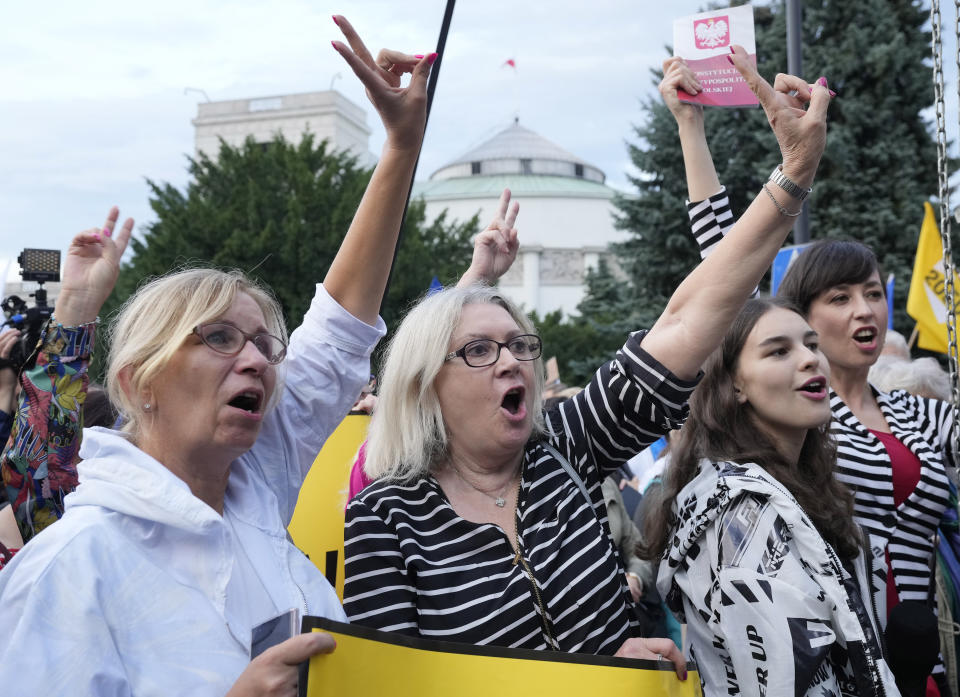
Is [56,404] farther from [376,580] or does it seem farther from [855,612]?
[855,612]

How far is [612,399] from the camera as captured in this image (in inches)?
86.7

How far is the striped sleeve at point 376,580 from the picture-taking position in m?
1.96

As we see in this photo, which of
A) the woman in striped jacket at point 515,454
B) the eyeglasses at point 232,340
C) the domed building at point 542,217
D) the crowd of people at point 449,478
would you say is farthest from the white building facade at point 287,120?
the eyeglasses at point 232,340

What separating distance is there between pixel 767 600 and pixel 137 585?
1296mm

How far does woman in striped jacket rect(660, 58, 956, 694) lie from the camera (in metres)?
2.75

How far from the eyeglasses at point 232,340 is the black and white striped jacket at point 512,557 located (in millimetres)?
423

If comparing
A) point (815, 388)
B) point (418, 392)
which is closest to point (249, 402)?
point (418, 392)

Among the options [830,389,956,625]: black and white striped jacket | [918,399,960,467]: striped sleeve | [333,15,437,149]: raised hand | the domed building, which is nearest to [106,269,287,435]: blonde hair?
[333,15,437,149]: raised hand

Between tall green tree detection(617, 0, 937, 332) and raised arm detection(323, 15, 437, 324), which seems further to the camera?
tall green tree detection(617, 0, 937, 332)

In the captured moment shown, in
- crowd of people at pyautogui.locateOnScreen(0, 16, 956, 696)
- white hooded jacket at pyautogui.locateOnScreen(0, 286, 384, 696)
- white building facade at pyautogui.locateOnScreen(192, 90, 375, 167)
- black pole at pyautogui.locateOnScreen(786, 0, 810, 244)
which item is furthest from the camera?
white building facade at pyautogui.locateOnScreen(192, 90, 375, 167)

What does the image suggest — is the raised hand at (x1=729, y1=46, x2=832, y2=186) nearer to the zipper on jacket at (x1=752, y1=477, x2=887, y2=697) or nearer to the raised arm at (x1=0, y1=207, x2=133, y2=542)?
the zipper on jacket at (x1=752, y1=477, x2=887, y2=697)

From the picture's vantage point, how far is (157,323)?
179 cm

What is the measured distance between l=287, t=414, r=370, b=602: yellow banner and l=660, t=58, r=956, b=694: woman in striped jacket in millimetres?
1265

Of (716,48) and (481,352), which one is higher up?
(716,48)
